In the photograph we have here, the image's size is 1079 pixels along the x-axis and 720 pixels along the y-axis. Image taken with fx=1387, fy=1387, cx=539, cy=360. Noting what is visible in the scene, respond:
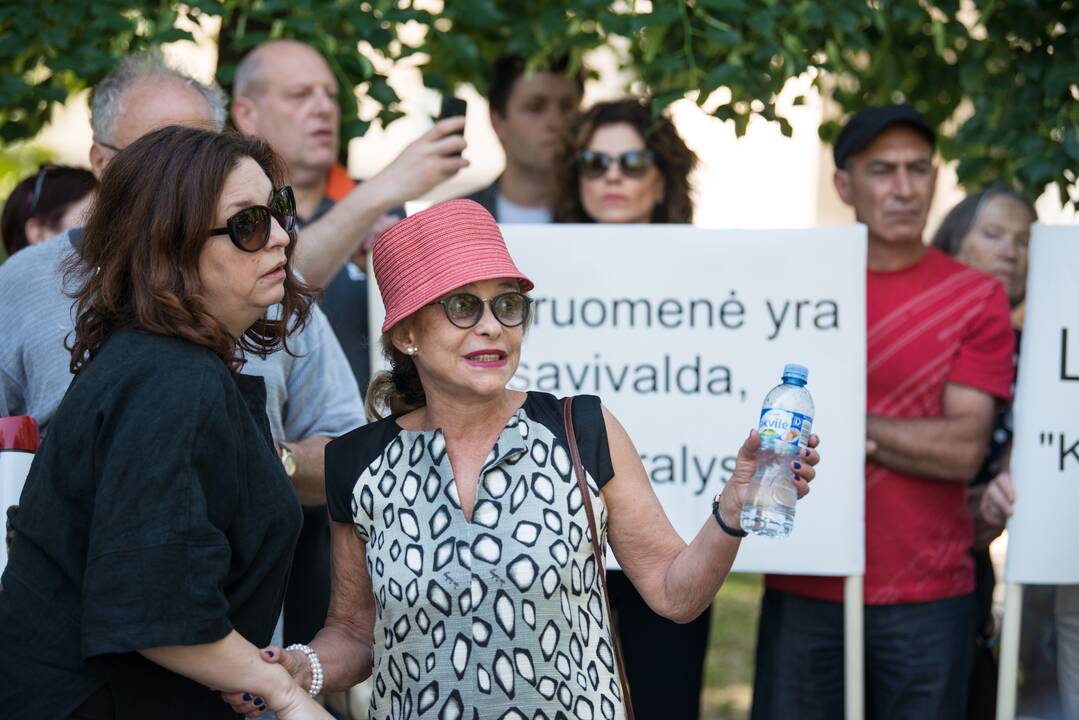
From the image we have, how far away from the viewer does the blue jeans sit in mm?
3922

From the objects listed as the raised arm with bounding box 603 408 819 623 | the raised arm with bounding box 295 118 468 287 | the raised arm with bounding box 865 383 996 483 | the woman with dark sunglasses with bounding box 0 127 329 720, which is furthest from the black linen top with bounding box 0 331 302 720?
the raised arm with bounding box 865 383 996 483

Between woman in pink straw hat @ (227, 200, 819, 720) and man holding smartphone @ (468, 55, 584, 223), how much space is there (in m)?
2.30

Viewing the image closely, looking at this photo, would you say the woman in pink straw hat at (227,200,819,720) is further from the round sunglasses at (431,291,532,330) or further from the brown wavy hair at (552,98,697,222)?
the brown wavy hair at (552,98,697,222)

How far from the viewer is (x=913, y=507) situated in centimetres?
398

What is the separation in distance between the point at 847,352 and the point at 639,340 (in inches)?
22.4

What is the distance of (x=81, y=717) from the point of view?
219 centimetres

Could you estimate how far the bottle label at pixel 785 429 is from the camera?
2.32 metres

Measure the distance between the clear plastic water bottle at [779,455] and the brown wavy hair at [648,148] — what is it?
81.1 inches

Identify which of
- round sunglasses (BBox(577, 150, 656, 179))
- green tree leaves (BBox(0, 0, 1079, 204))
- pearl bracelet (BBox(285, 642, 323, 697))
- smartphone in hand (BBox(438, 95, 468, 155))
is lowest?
pearl bracelet (BBox(285, 642, 323, 697))

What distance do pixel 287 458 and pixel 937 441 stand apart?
6.13ft

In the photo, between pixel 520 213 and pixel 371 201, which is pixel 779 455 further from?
pixel 520 213

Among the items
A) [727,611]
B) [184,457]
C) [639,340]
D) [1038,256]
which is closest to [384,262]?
[184,457]

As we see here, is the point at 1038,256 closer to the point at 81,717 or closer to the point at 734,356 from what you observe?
the point at 734,356

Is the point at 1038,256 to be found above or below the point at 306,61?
below
